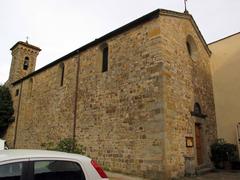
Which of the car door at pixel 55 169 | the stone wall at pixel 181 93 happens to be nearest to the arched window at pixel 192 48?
the stone wall at pixel 181 93

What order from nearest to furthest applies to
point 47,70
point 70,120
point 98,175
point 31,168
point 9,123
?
point 31,168, point 98,175, point 70,120, point 47,70, point 9,123

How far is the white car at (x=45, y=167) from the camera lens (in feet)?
8.34

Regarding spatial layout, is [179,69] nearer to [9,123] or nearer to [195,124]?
[195,124]

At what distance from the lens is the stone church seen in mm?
8648

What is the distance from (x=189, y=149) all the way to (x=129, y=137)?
2.60m

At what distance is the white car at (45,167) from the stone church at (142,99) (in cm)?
541

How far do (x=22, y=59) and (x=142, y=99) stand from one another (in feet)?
58.5

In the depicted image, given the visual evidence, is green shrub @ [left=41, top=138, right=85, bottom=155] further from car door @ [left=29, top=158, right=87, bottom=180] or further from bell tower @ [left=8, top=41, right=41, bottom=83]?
bell tower @ [left=8, top=41, right=41, bottom=83]

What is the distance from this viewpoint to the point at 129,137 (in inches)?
366

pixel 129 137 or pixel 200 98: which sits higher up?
pixel 200 98

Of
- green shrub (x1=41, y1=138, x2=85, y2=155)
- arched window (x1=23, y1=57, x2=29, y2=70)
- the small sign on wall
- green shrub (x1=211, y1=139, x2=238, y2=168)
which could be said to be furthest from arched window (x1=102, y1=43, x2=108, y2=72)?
arched window (x1=23, y1=57, x2=29, y2=70)

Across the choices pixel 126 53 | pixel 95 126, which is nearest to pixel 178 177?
pixel 95 126

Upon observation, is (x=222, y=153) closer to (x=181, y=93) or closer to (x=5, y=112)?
(x=181, y=93)

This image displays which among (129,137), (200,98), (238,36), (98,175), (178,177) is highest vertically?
(238,36)
